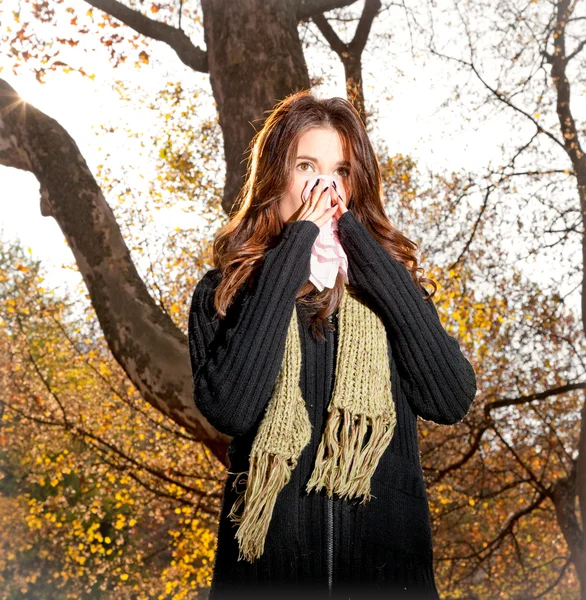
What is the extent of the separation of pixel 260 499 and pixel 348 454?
0.64ft

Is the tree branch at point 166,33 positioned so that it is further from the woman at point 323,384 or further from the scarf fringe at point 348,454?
the scarf fringe at point 348,454

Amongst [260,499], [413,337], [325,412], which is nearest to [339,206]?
[413,337]

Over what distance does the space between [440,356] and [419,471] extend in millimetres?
291

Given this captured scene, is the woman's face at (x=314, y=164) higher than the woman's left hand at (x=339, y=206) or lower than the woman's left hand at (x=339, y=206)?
higher

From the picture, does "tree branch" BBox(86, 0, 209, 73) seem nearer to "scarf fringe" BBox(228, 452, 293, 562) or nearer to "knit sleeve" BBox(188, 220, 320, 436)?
"knit sleeve" BBox(188, 220, 320, 436)

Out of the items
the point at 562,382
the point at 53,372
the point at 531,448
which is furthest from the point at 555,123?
the point at 53,372

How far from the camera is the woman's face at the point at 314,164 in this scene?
1.76 m

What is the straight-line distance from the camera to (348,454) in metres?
1.54

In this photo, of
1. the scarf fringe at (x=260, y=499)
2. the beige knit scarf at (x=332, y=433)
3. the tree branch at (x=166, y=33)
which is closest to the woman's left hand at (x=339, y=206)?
the beige knit scarf at (x=332, y=433)

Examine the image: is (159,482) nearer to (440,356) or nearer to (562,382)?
(562,382)

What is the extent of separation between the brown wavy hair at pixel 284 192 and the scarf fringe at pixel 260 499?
0.33m

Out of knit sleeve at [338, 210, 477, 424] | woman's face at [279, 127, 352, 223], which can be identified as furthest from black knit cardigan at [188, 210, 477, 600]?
woman's face at [279, 127, 352, 223]

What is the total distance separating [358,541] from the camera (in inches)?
61.5

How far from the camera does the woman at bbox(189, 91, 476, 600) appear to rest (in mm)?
1554
